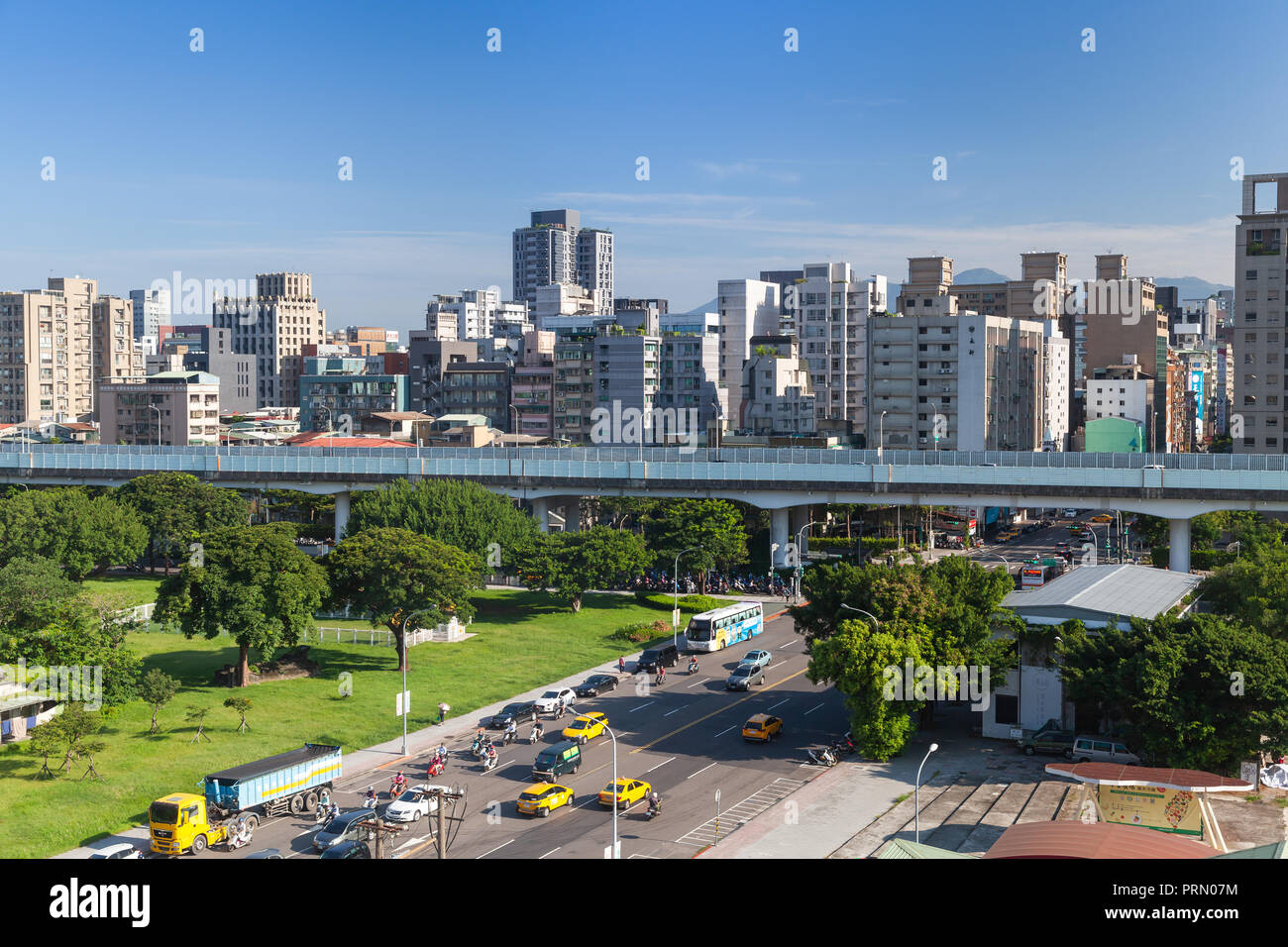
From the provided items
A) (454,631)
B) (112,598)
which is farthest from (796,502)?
(112,598)

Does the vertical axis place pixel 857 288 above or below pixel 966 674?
above

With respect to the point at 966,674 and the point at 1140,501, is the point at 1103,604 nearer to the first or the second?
the point at 966,674

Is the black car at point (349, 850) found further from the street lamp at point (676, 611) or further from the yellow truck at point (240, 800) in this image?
the street lamp at point (676, 611)

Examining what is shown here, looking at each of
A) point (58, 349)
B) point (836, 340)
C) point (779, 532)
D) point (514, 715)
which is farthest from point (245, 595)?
point (58, 349)

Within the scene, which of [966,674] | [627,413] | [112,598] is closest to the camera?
[966,674]

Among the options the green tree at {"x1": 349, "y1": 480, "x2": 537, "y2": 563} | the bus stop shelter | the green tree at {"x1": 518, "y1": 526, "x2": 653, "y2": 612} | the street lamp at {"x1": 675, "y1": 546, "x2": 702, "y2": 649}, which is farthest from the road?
the green tree at {"x1": 349, "y1": 480, "x2": 537, "y2": 563}

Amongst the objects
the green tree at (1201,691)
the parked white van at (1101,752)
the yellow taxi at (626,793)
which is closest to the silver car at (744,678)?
the parked white van at (1101,752)

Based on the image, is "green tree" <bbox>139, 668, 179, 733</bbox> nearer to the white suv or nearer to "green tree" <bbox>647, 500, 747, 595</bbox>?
the white suv
